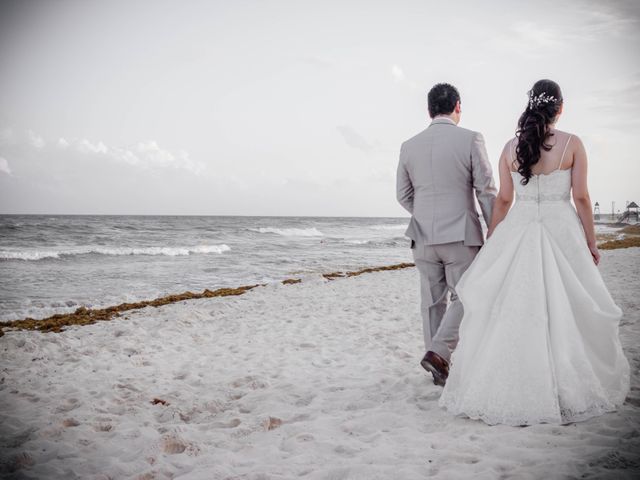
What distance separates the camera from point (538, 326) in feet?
9.13

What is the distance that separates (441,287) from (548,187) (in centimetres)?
111

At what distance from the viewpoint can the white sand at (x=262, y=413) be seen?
8.02 ft

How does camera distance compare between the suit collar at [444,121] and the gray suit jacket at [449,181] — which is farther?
the suit collar at [444,121]

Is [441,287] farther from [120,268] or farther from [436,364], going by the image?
[120,268]

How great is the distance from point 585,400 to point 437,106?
2.28m

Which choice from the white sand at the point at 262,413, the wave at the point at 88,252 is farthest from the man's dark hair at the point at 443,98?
the wave at the point at 88,252

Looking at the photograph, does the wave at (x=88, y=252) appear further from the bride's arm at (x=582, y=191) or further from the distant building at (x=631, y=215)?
the distant building at (x=631, y=215)

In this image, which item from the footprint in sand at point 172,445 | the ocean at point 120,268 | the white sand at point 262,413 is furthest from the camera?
the ocean at point 120,268

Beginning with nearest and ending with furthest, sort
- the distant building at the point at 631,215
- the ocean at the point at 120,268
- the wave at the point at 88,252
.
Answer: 1. the ocean at the point at 120,268
2. the wave at the point at 88,252
3. the distant building at the point at 631,215

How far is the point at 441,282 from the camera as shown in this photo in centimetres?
359

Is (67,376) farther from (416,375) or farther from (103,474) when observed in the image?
(416,375)

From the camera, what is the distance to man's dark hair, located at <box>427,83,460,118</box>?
3.42 meters

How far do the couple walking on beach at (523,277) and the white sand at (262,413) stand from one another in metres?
0.19

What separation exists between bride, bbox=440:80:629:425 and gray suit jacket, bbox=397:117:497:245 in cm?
19
